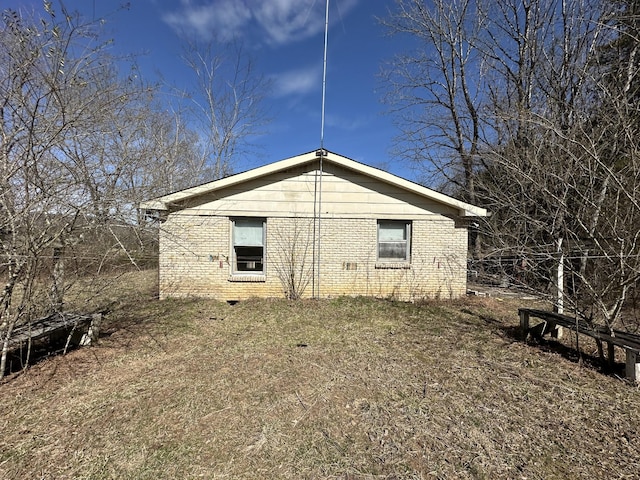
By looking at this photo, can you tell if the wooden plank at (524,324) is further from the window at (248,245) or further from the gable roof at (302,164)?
the window at (248,245)

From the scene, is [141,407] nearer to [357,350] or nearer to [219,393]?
[219,393]

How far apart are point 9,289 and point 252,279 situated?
534 centimetres

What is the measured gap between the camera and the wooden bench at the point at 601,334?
13.0 ft

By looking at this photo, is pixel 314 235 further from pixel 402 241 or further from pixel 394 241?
pixel 402 241

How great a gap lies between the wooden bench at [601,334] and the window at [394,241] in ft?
12.0

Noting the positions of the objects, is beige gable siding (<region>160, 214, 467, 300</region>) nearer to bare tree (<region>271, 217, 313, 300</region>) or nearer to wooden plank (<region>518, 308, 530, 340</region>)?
bare tree (<region>271, 217, 313, 300</region>)

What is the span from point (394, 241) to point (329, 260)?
6.32ft

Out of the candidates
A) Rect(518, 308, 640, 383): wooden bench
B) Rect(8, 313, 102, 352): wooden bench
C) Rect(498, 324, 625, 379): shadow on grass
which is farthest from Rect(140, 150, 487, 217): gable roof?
Rect(518, 308, 640, 383): wooden bench

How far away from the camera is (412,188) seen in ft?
29.1

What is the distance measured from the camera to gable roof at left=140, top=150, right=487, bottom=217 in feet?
27.2

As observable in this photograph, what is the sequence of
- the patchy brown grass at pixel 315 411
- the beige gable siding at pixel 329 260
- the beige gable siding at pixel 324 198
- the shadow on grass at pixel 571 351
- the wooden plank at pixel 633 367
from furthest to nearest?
the beige gable siding at pixel 324 198 < the beige gable siding at pixel 329 260 < the shadow on grass at pixel 571 351 < the wooden plank at pixel 633 367 < the patchy brown grass at pixel 315 411

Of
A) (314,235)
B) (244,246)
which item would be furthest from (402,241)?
(244,246)

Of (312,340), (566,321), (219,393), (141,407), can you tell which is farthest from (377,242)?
(141,407)

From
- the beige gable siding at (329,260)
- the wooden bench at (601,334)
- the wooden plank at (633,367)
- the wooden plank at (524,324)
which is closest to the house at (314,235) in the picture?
the beige gable siding at (329,260)
